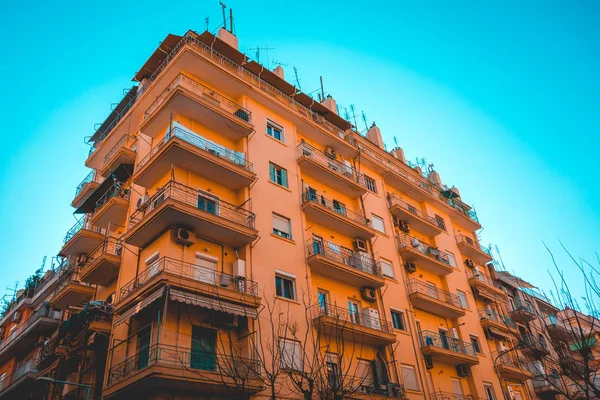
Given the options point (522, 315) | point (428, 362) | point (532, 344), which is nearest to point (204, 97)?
point (428, 362)

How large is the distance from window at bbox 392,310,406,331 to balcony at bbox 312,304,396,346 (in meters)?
1.19

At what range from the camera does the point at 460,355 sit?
80.7ft

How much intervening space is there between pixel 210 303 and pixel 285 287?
4490 mm

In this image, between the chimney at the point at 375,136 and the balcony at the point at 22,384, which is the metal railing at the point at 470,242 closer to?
the chimney at the point at 375,136

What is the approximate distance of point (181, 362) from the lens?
563 inches

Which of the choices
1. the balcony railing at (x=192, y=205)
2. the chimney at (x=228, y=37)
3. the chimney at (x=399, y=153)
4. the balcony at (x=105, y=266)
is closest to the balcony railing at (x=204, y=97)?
the chimney at (x=228, y=37)

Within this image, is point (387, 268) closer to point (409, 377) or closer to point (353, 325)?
point (409, 377)

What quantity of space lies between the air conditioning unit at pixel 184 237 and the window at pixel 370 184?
1429 cm

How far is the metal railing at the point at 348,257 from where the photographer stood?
2256 cm

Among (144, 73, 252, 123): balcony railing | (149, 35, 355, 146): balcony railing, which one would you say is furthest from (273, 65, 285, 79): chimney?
(144, 73, 252, 123): balcony railing

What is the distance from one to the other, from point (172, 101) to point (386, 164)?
1745cm

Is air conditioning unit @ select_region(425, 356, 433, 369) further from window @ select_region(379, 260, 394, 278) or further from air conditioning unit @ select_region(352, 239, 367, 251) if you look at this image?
air conditioning unit @ select_region(352, 239, 367, 251)

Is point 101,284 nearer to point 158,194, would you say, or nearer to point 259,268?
point 158,194

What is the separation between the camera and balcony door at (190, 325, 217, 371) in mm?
15703
